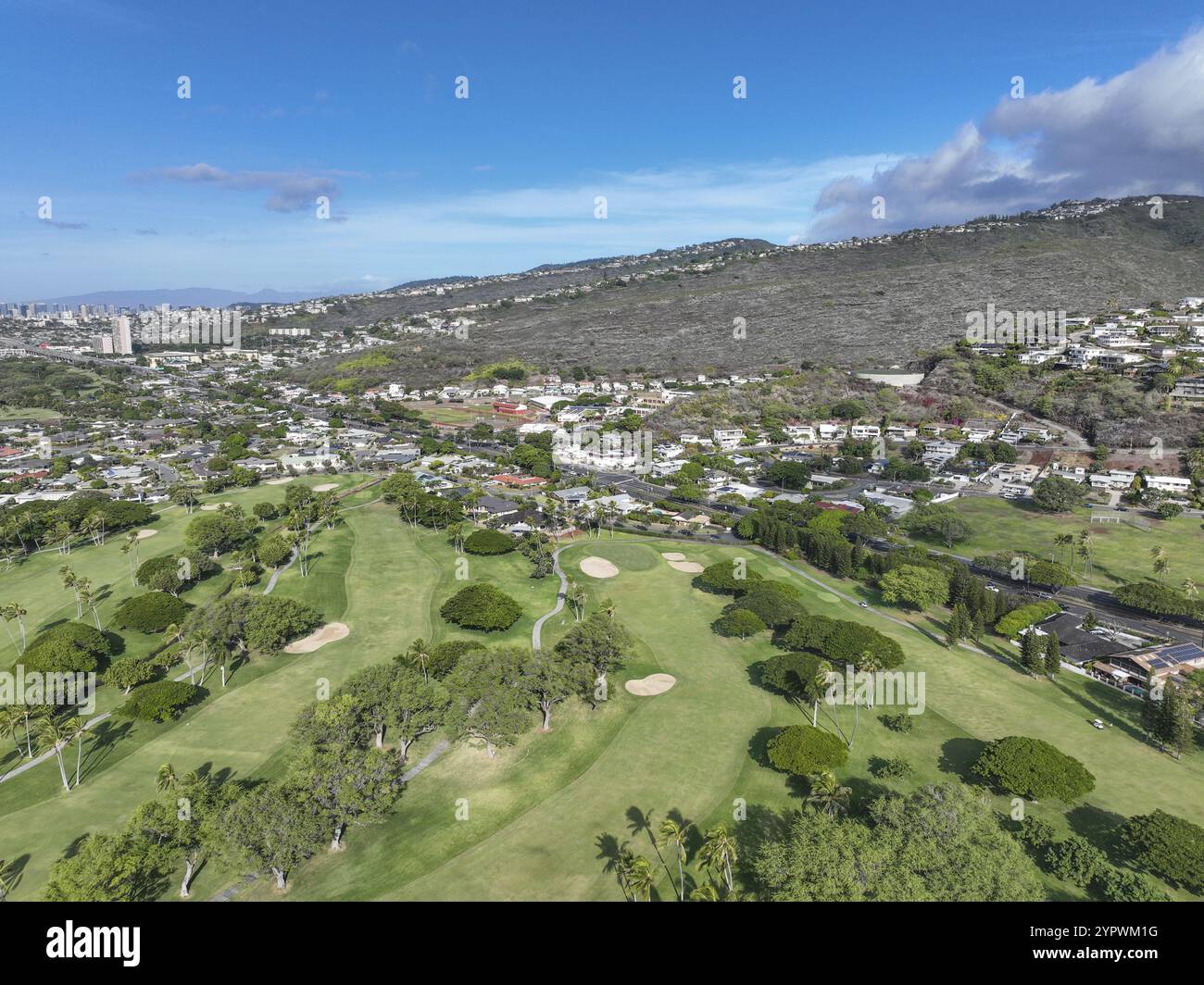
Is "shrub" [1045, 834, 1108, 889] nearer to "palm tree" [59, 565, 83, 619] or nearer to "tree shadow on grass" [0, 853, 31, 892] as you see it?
"tree shadow on grass" [0, 853, 31, 892]

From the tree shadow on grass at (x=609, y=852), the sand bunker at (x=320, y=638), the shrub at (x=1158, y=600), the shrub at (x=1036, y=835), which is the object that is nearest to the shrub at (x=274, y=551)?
the sand bunker at (x=320, y=638)

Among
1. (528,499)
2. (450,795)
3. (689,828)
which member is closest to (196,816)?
(450,795)

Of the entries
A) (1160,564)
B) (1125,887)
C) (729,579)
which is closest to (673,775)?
(1125,887)

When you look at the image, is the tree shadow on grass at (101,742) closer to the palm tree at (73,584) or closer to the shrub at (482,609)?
the palm tree at (73,584)

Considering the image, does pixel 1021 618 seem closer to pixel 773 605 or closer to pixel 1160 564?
pixel 1160 564

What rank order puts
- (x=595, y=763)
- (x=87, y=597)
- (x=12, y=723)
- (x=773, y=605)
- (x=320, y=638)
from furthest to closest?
(x=87, y=597), (x=773, y=605), (x=320, y=638), (x=595, y=763), (x=12, y=723)

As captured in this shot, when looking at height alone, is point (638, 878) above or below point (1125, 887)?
above


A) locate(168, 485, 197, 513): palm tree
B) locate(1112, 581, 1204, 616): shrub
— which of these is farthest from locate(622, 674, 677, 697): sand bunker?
locate(168, 485, 197, 513): palm tree
